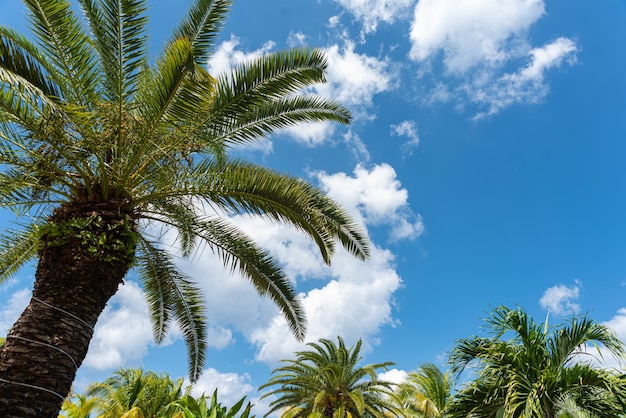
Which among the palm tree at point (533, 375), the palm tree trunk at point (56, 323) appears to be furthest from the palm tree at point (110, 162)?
the palm tree at point (533, 375)

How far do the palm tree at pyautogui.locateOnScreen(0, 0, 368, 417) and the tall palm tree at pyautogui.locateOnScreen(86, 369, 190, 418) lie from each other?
47.7 ft

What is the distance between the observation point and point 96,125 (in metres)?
7.93

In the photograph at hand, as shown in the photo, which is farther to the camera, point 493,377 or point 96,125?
point 493,377

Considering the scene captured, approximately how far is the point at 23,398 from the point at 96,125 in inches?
168

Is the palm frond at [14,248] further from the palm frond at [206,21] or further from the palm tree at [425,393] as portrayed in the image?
the palm tree at [425,393]

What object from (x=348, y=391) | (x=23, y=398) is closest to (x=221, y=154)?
(x=23, y=398)

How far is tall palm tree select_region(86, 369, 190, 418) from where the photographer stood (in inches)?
842

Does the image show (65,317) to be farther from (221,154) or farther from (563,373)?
(563,373)

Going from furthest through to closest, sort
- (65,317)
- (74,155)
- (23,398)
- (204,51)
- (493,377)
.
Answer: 1. (493,377)
2. (204,51)
3. (74,155)
4. (65,317)
5. (23,398)

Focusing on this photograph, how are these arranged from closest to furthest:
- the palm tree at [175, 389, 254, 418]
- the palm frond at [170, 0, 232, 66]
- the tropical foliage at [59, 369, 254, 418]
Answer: the palm tree at [175, 389, 254, 418] < the palm frond at [170, 0, 232, 66] < the tropical foliage at [59, 369, 254, 418]

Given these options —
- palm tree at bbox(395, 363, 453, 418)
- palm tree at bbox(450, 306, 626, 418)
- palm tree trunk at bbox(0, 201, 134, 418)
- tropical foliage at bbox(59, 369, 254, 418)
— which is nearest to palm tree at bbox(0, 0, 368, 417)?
palm tree trunk at bbox(0, 201, 134, 418)

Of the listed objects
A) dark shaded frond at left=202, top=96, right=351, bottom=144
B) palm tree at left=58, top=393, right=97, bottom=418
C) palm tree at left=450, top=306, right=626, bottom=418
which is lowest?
Answer: palm tree at left=58, top=393, right=97, bottom=418

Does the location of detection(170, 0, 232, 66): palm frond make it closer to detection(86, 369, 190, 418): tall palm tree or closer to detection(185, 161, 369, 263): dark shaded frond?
detection(185, 161, 369, 263): dark shaded frond

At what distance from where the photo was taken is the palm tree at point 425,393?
24688 mm
